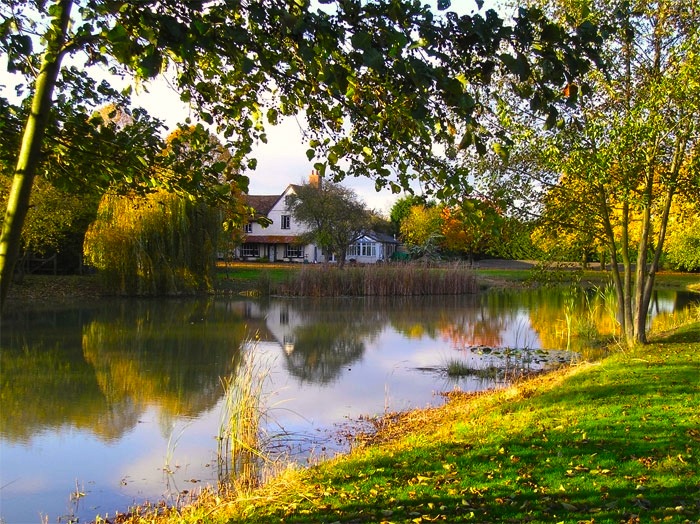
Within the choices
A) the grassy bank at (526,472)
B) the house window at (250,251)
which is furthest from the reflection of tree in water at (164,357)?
the house window at (250,251)

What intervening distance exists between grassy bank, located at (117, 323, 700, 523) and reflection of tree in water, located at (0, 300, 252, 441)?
14.1 feet

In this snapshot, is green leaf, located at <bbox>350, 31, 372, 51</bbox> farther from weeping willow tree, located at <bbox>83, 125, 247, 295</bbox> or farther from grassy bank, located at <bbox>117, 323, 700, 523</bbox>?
weeping willow tree, located at <bbox>83, 125, 247, 295</bbox>

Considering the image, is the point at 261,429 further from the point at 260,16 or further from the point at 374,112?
the point at 260,16

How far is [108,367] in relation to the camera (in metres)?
13.5

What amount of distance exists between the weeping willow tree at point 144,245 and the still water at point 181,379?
3.48m

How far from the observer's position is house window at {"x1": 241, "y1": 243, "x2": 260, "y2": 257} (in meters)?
61.5

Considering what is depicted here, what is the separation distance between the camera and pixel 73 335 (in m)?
18.0

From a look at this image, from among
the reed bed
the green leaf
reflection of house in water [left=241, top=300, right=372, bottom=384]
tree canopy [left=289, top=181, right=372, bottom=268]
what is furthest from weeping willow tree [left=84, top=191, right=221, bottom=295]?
the green leaf

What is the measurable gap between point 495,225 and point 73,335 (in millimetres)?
16986

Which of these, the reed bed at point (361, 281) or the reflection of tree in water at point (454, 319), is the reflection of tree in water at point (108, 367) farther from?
the reed bed at point (361, 281)

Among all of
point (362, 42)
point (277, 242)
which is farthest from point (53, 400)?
point (277, 242)

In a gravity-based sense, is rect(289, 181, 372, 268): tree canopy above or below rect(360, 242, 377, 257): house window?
above

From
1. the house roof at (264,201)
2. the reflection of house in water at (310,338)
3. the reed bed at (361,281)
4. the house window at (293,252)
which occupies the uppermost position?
the house roof at (264,201)

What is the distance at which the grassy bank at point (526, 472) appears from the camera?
4422 millimetres
